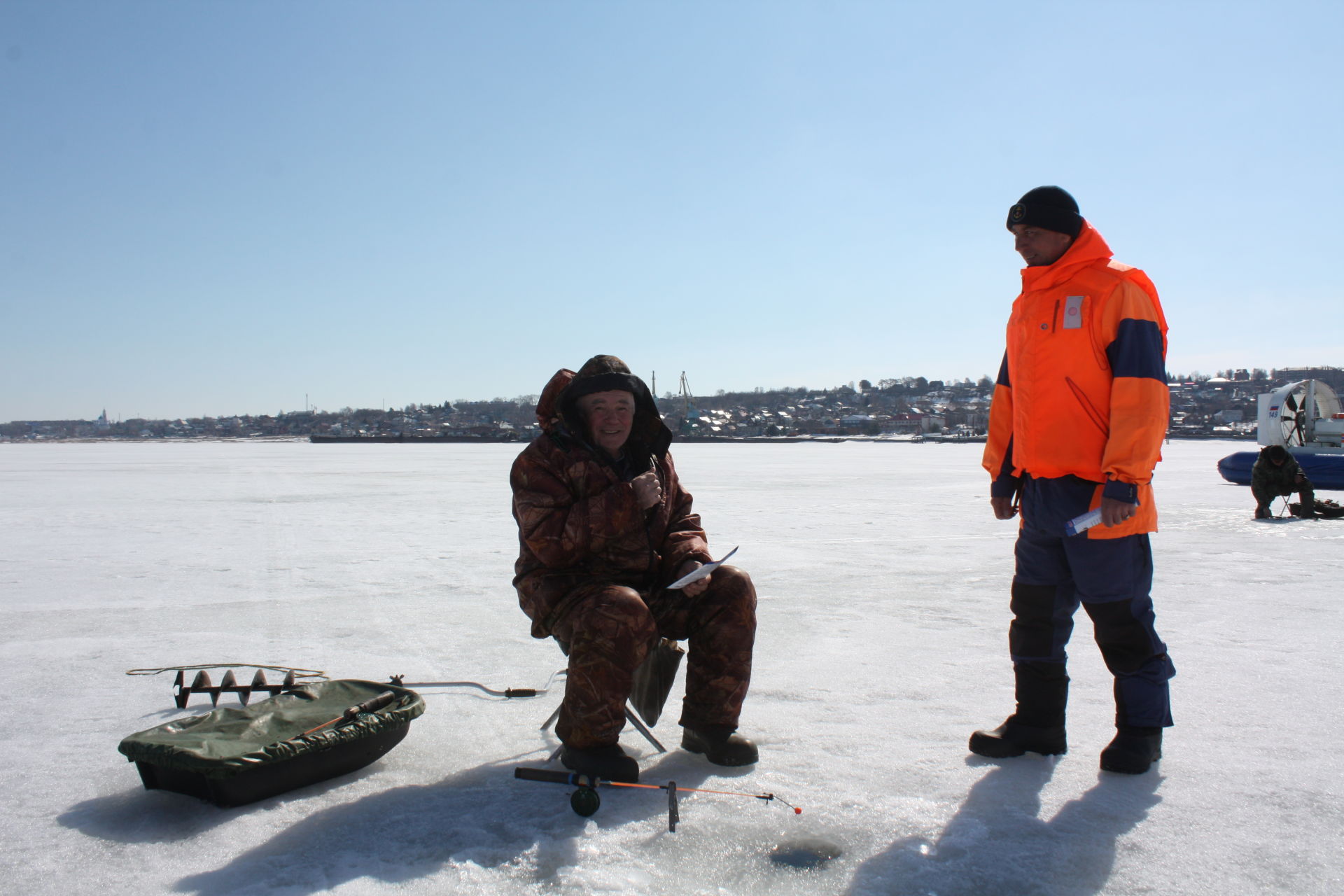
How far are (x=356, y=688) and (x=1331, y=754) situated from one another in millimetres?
3214

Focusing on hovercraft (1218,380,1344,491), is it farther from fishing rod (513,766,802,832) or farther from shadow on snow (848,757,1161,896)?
fishing rod (513,766,802,832)

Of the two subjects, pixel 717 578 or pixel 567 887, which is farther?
pixel 717 578

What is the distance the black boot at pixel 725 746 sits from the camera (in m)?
2.80

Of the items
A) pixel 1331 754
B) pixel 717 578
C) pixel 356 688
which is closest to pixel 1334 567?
pixel 1331 754

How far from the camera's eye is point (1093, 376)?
276cm

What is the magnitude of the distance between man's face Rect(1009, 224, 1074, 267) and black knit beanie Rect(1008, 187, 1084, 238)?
2 cm

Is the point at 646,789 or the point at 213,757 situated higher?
the point at 213,757

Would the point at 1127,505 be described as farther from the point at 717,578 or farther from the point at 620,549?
the point at 620,549

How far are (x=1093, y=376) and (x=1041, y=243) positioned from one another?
49cm

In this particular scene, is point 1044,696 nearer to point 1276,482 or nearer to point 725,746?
point 725,746

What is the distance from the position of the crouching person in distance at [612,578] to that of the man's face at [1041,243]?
1.34 metres

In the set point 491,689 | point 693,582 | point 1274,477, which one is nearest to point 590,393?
point 693,582

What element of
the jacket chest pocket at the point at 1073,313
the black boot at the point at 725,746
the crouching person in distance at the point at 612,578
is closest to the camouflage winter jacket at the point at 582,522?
the crouching person in distance at the point at 612,578

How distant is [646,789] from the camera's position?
2.67 metres
